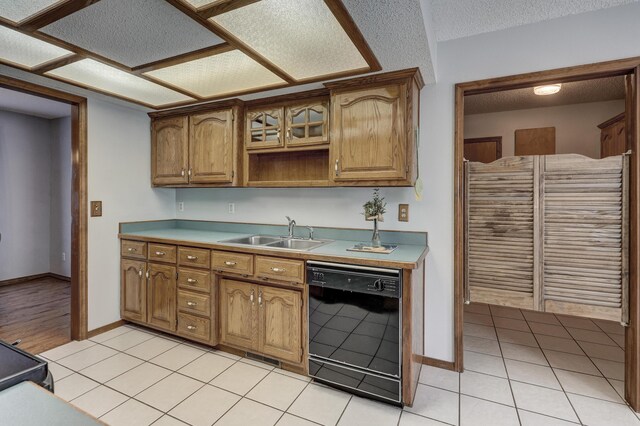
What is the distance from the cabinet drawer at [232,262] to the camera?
2438mm

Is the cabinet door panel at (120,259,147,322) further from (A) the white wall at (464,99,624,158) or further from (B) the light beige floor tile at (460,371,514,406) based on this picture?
(A) the white wall at (464,99,624,158)

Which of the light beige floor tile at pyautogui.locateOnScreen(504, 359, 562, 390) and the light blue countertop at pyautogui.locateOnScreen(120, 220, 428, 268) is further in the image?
the light beige floor tile at pyautogui.locateOnScreen(504, 359, 562, 390)

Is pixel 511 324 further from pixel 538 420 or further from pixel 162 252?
pixel 162 252

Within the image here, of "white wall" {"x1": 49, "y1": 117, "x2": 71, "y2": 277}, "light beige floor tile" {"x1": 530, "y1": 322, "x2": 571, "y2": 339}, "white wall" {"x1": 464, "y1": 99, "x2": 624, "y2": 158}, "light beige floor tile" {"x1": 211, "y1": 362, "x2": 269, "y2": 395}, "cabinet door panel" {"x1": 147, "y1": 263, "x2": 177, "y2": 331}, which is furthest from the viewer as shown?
"white wall" {"x1": 49, "y1": 117, "x2": 71, "y2": 277}

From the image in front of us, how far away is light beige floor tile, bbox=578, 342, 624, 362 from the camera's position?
2600 millimetres

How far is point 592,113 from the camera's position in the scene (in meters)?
4.17

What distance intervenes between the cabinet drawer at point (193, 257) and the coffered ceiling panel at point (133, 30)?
4.82 ft

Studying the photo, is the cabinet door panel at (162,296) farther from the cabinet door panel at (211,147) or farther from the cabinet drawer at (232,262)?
the cabinet door panel at (211,147)

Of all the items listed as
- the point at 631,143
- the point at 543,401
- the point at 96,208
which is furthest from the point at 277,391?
the point at 631,143

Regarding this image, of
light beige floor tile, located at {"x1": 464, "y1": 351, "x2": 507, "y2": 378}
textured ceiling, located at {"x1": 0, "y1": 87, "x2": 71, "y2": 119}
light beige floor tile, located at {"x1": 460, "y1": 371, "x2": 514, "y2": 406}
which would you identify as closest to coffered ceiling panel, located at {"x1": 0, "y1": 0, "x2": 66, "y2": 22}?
textured ceiling, located at {"x1": 0, "y1": 87, "x2": 71, "y2": 119}

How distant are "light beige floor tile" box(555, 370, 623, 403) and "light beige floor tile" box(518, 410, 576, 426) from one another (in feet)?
1.35

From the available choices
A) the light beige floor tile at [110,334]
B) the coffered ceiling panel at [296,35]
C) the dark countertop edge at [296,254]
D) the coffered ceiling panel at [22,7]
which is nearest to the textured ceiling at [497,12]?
the coffered ceiling panel at [296,35]

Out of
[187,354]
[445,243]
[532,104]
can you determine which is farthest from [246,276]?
[532,104]

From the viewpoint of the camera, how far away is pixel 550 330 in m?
3.14
